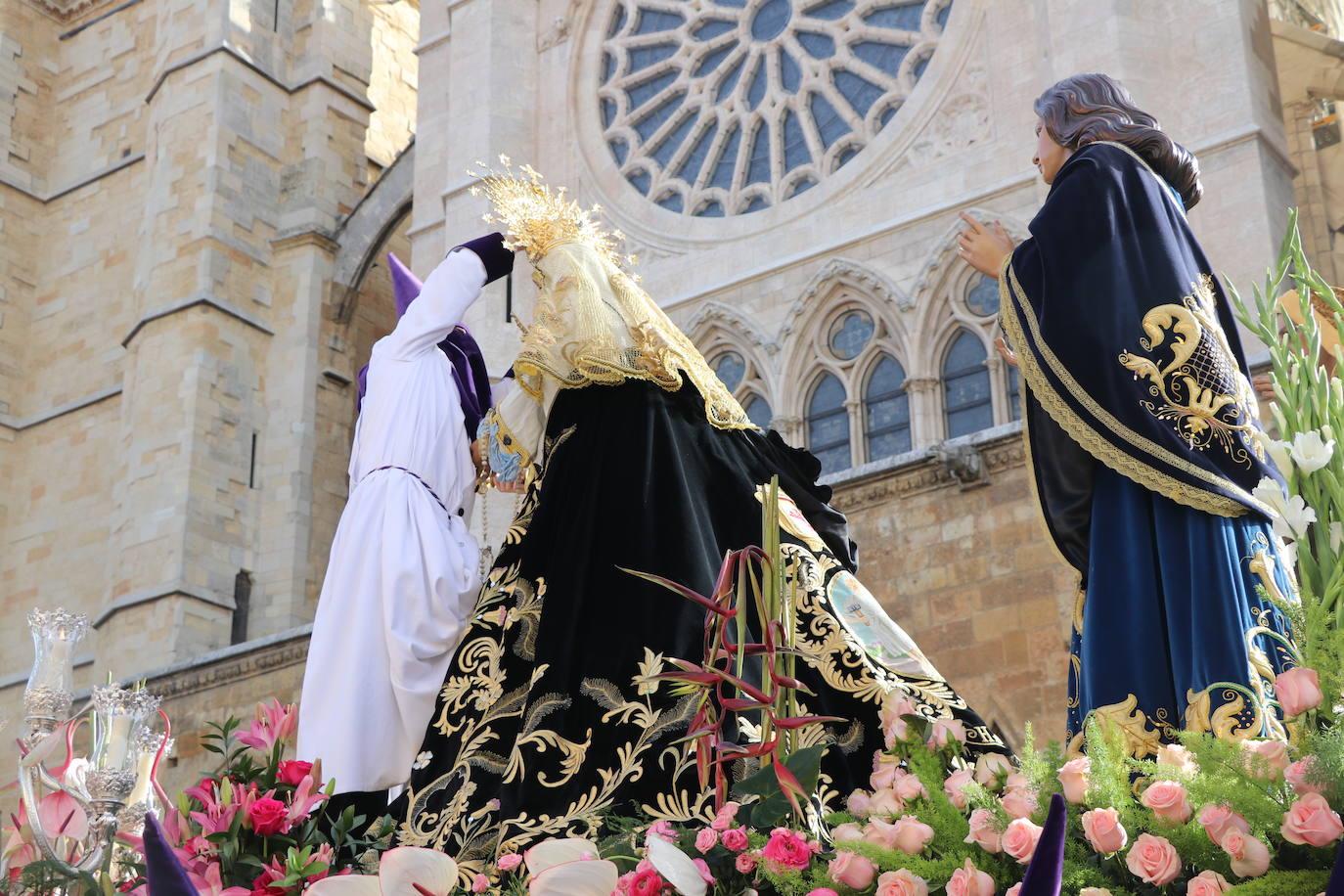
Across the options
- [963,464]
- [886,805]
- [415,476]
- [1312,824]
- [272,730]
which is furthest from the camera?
[963,464]

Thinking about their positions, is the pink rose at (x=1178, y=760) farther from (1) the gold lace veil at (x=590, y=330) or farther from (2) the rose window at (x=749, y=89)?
(2) the rose window at (x=749, y=89)

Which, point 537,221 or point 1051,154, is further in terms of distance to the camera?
point 537,221

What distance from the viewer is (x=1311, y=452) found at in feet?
8.98

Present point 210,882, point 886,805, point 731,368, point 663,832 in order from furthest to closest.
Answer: point 731,368 → point 210,882 → point 663,832 → point 886,805

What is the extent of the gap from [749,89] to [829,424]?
133 inches

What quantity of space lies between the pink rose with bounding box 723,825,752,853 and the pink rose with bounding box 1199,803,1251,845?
561 millimetres

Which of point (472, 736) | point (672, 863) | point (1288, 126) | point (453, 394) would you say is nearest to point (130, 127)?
point (1288, 126)

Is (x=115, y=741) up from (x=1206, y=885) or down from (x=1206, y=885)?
up

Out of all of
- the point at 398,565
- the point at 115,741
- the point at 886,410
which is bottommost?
the point at 115,741

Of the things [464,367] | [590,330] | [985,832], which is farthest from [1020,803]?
[464,367]

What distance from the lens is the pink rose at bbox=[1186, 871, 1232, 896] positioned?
1906mm

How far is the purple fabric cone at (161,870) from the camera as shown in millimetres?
1785

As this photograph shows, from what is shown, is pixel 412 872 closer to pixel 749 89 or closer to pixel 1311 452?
pixel 1311 452

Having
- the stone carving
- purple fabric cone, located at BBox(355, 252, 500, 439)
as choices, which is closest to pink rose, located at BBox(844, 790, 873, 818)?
purple fabric cone, located at BBox(355, 252, 500, 439)
